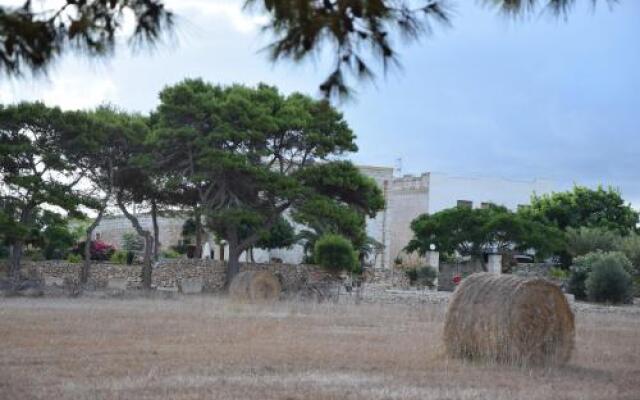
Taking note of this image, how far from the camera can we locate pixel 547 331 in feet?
38.4

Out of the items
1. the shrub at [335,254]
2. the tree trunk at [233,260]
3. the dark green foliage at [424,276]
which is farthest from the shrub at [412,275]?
the tree trunk at [233,260]

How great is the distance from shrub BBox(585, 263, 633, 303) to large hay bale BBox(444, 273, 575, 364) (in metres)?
19.8

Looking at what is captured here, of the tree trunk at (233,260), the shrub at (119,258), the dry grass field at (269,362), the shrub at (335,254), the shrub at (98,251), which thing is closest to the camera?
the dry grass field at (269,362)

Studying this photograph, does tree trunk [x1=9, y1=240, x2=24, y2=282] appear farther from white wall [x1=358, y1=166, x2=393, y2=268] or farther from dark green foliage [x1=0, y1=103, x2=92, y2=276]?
white wall [x1=358, y1=166, x2=393, y2=268]

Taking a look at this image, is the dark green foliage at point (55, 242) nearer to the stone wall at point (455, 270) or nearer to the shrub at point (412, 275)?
the shrub at point (412, 275)

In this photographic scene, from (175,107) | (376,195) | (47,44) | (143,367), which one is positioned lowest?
(143,367)

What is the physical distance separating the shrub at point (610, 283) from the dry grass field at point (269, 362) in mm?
13310

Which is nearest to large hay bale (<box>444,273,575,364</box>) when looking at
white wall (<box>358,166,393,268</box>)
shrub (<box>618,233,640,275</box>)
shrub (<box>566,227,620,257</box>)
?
shrub (<box>618,233,640,275</box>)

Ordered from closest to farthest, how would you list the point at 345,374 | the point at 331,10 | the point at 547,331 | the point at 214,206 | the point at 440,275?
1. the point at 331,10
2. the point at 345,374
3. the point at 547,331
4. the point at 214,206
5. the point at 440,275

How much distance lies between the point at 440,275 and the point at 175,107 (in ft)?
57.9

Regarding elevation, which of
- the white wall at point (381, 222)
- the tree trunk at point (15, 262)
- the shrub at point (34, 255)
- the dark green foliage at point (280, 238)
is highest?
the white wall at point (381, 222)

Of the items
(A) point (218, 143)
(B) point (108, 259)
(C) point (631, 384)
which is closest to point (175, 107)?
(A) point (218, 143)

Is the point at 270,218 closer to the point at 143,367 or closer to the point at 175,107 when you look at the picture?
the point at 175,107

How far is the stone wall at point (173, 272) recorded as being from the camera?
35.2 meters
